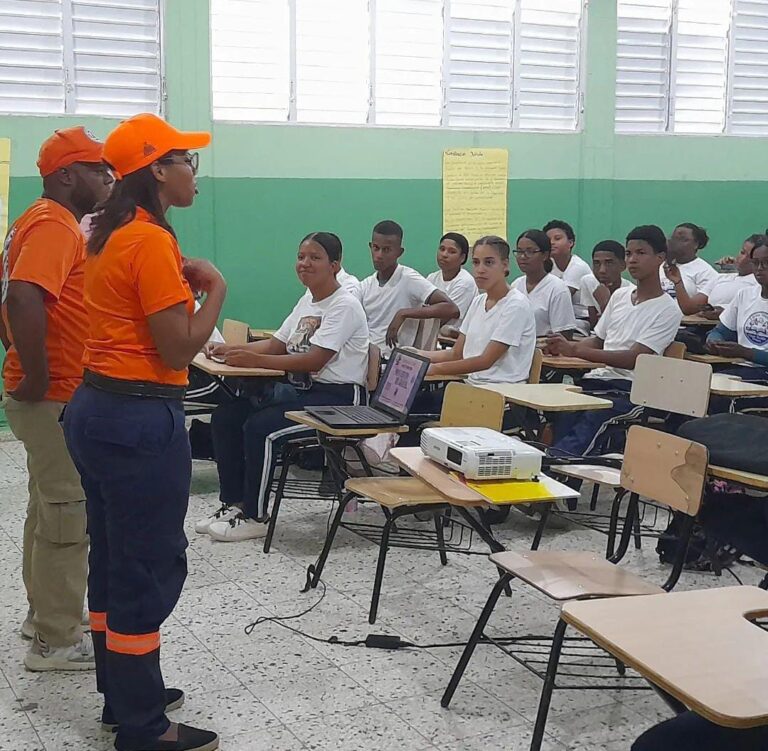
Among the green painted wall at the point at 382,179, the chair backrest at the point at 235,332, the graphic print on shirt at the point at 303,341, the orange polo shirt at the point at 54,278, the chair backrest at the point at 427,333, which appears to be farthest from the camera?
the green painted wall at the point at 382,179

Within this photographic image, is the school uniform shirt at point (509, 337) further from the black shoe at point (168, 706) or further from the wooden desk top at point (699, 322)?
the black shoe at point (168, 706)

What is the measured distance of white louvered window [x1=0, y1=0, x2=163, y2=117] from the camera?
Answer: 237 inches

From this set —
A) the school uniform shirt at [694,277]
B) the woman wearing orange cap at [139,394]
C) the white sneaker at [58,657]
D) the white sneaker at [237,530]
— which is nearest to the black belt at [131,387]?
the woman wearing orange cap at [139,394]

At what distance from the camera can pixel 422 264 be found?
7352 mm

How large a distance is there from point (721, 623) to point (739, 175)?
753cm

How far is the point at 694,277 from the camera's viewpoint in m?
7.07

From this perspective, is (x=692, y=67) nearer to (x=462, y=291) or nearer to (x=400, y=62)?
(x=400, y=62)

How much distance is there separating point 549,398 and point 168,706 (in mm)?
2038

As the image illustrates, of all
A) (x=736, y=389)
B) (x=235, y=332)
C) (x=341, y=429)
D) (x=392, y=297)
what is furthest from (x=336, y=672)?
(x=392, y=297)

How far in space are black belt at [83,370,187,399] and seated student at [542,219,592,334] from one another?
492 cm

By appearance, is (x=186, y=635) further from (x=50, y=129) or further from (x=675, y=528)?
(x=50, y=129)

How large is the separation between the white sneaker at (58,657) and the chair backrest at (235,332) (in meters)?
2.57

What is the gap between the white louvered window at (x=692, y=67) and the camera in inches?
315

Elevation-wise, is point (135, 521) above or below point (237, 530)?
above
